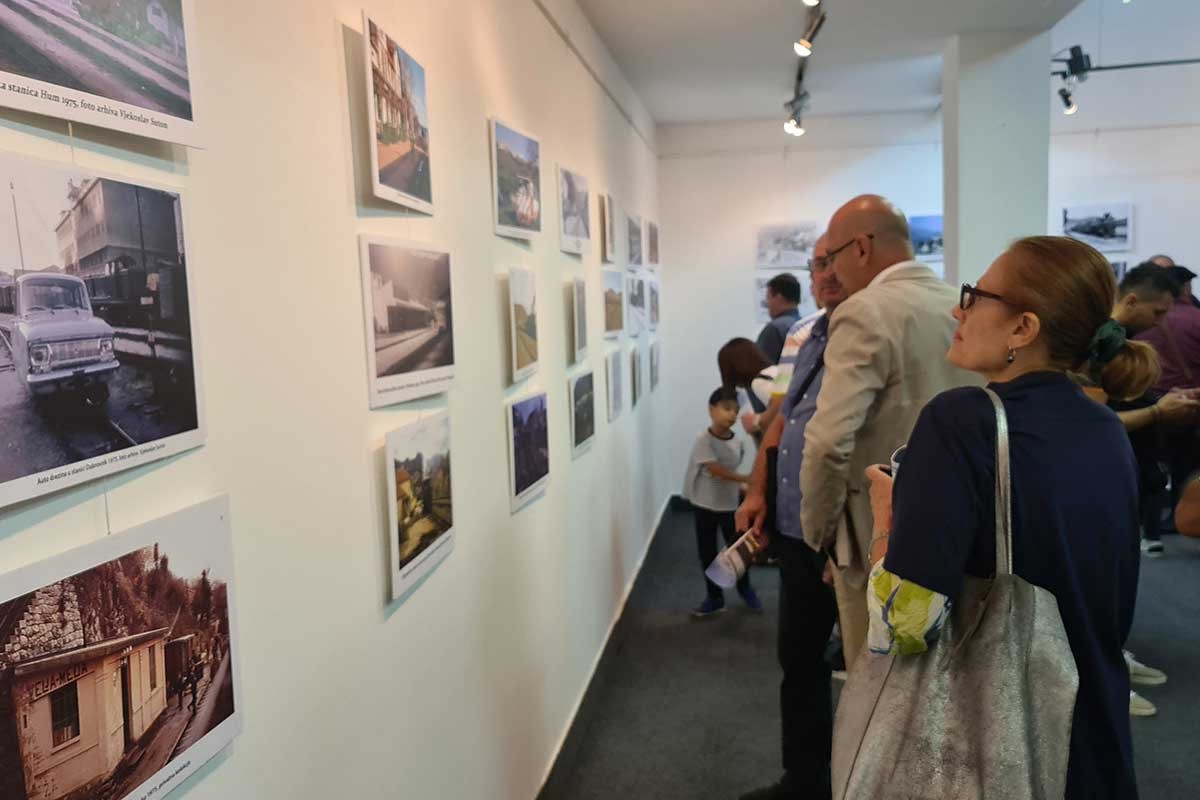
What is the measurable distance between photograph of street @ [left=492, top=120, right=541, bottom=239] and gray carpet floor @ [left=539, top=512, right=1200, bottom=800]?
5.85 feet

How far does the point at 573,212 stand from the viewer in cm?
305

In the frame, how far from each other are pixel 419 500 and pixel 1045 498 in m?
1.09

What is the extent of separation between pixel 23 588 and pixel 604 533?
10.1 ft

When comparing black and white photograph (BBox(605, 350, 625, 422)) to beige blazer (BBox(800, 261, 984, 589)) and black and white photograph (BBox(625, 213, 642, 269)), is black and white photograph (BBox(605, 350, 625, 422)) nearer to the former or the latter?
black and white photograph (BBox(625, 213, 642, 269))

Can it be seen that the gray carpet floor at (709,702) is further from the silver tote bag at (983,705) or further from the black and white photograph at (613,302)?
the silver tote bag at (983,705)

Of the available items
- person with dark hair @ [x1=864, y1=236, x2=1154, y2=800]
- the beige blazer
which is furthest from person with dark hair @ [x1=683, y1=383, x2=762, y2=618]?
person with dark hair @ [x1=864, y1=236, x2=1154, y2=800]

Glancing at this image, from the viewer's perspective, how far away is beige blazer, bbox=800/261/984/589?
200cm

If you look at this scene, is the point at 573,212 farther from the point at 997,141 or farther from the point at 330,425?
the point at 997,141

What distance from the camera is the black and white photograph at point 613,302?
3.72m

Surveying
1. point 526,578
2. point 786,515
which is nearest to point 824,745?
point 786,515

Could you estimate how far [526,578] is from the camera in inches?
94.0

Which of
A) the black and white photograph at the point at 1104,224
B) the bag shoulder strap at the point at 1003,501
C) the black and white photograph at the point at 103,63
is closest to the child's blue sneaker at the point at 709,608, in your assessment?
the bag shoulder strap at the point at 1003,501

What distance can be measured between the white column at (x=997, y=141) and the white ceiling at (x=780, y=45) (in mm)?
142

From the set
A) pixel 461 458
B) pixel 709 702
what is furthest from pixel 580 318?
pixel 709 702
